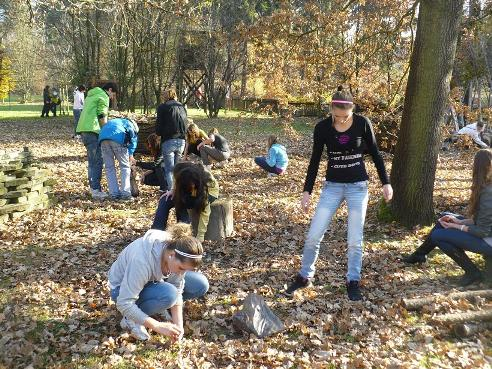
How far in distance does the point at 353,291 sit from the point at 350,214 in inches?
31.5

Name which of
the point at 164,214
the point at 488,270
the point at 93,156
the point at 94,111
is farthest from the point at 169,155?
the point at 488,270

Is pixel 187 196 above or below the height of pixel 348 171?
below

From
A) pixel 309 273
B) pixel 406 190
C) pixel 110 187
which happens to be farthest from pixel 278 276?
pixel 110 187

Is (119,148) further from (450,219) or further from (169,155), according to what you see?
(450,219)

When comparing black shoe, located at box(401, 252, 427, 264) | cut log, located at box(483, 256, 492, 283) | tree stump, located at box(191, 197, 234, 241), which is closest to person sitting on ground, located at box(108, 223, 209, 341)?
tree stump, located at box(191, 197, 234, 241)

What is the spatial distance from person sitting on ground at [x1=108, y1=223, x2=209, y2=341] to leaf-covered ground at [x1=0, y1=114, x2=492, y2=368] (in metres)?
0.39

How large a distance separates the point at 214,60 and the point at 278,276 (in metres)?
23.6

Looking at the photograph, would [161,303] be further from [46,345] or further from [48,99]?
[48,99]

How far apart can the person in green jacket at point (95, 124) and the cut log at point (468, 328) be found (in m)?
6.50

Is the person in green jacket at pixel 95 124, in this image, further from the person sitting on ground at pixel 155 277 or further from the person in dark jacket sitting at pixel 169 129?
the person sitting on ground at pixel 155 277

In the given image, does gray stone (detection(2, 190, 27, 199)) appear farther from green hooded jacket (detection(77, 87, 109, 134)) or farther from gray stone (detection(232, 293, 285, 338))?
gray stone (detection(232, 293, 285, 338))

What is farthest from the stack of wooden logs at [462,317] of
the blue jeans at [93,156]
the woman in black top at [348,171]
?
the blue jeans at [93,156]

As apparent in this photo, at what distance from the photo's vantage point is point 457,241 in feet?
17.0

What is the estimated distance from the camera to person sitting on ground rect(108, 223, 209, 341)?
3518mm
